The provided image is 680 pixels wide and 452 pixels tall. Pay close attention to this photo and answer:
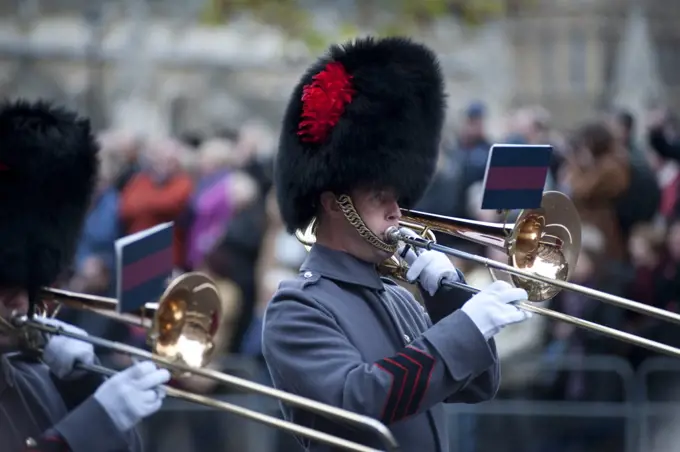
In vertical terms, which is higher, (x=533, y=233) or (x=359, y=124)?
(x=359, y=124)

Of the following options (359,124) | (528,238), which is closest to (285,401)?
(359,124)

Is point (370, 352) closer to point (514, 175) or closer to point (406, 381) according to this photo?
point (406, 381)

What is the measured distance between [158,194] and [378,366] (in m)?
5.62

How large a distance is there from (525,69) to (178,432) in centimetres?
1711

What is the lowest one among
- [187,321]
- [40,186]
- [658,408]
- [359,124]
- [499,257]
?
[658,408]

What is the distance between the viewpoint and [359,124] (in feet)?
14.7

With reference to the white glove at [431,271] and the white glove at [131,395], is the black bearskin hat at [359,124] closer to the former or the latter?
the white glove at [431,271]

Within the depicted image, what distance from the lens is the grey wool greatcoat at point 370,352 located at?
4.18 meters

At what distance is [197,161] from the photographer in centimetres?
1033

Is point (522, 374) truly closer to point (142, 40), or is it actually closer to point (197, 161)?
point (197, 161)

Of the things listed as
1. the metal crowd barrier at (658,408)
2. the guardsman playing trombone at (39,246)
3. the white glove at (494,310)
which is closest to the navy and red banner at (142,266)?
the guardsman playing trombone at (39,246)

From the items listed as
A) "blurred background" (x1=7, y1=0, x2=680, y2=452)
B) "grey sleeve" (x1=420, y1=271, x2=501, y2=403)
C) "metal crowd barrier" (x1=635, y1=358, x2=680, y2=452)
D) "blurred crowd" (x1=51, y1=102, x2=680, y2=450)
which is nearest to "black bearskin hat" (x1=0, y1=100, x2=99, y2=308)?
"grey sleeve" (x1=420, y1=271, x2=501, y2=403)

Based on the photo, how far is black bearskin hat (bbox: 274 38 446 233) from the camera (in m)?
4.47

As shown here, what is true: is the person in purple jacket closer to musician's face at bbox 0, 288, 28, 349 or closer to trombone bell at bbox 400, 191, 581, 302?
trombone bell at bbox 400, 191, 581, 302
